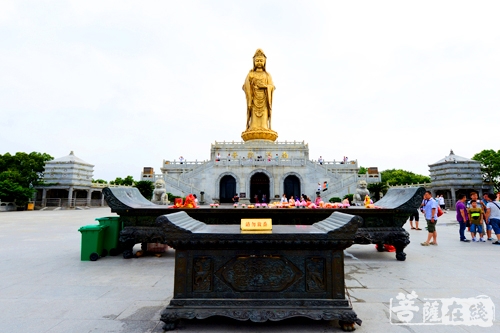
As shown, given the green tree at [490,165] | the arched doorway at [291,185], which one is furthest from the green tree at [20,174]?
the green tree at [490,165]

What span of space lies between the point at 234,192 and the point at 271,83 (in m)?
15.5

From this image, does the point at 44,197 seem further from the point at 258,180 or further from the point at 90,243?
the point at 90,243

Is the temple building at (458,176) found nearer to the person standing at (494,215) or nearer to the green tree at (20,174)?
the person standing at (494,215)

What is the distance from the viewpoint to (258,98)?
109 ft

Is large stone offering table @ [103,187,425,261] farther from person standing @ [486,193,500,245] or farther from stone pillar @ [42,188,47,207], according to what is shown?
stone pillar @ [42,188,47,207]

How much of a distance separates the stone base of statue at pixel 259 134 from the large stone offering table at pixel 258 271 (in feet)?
98.3

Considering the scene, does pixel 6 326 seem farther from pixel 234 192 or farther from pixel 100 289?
pixel 234 192

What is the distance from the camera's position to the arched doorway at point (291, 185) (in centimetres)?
2628

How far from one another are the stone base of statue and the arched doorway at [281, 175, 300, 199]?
8.26 m

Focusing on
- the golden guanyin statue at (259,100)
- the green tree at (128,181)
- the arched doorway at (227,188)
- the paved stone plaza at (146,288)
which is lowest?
the paved stone plaza at (146,288)

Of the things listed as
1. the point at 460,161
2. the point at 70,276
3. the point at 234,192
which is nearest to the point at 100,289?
the point at 70,276

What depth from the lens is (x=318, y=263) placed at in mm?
2898

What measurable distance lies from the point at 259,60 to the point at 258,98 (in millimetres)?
4872

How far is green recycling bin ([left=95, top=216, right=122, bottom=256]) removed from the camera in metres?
6.52
